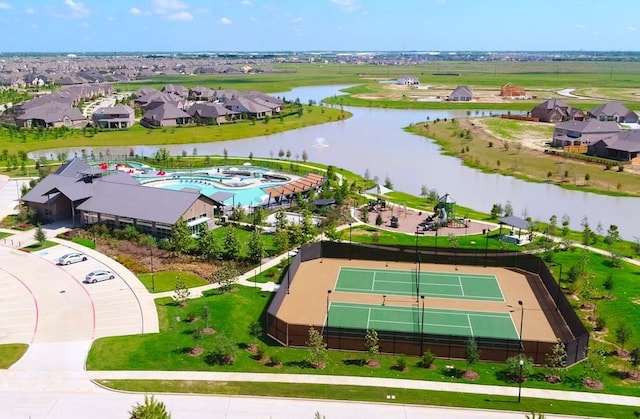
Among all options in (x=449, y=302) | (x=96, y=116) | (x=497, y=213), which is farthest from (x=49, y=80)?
(x=449, y=302)

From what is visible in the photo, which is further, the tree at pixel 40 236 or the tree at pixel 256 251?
the tree at pixel 40 236

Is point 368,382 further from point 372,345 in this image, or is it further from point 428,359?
point 428,359

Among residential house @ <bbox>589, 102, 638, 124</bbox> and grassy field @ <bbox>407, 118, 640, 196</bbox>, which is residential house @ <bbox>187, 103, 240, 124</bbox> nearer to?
grassy field @ <bbox>407, 118, 640, 196</bbox>

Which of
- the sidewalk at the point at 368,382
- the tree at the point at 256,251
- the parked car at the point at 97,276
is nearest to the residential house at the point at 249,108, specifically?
the tree at the point at 256,251

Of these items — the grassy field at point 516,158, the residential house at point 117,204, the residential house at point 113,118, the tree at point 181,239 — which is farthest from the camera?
the residential house at point 113,118

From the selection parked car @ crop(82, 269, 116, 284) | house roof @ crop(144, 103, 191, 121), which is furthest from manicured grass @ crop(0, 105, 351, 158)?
parked car @ crop(82, 269, 116, 284)

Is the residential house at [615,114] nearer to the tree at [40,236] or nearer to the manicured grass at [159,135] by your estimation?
the manicured grass at [159,135]
